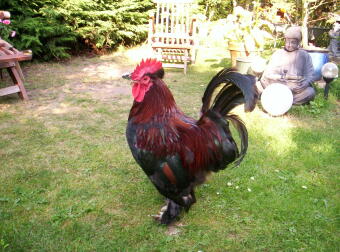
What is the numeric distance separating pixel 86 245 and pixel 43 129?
2673 mm

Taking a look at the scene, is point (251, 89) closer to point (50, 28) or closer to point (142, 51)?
point (50, 28)

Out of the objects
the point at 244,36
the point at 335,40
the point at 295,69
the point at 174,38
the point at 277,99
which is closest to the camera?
the point at 277,99

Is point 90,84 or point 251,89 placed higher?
point 251,89

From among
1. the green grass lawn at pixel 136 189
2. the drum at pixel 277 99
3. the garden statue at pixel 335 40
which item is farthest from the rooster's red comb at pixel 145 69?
the garden statue at pixel 335 40

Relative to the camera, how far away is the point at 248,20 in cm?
697

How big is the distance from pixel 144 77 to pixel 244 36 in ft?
17.4

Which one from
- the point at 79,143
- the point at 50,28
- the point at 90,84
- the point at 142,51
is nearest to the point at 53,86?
the point at 90,84

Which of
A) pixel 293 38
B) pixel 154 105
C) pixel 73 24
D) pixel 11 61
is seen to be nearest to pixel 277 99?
pixel 293 38

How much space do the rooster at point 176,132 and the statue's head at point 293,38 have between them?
3.57m

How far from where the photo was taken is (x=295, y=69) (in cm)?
552

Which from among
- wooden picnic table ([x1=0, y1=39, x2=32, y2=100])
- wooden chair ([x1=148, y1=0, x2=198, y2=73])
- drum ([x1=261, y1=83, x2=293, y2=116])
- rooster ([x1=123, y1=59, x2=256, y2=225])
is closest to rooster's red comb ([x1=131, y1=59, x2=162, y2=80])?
rooster ([x1=123, y1=59, x2=256, y2=225])

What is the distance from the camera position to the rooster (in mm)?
2471

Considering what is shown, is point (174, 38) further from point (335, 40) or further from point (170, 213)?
point (170, 213)

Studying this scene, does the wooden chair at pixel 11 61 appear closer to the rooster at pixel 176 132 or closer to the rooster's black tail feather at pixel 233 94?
the rooster at pixel 176 132
